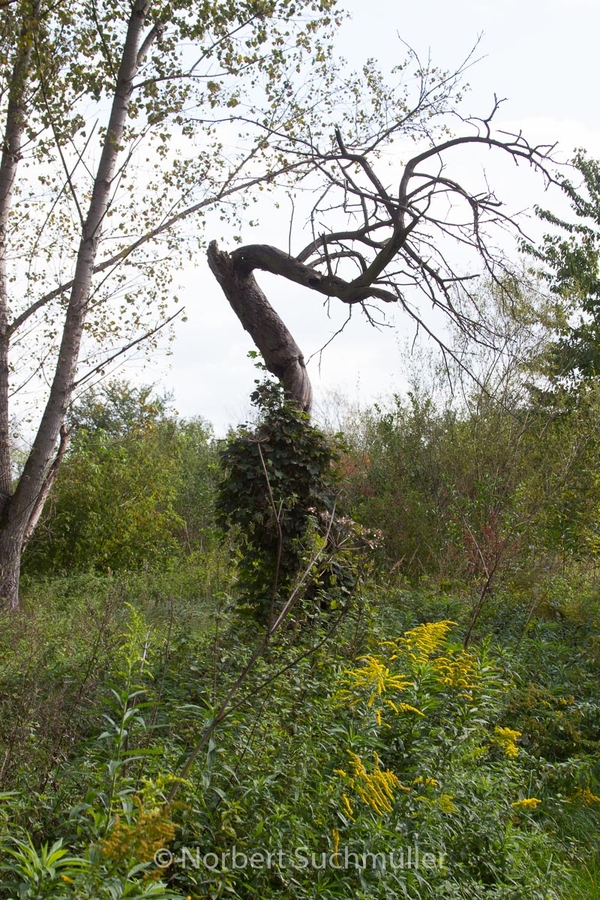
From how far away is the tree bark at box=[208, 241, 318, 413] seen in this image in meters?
7.63

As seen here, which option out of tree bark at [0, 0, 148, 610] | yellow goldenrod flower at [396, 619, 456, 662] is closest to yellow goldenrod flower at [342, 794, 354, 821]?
yellow goldenrod flower at [396, 619, 456, 662]

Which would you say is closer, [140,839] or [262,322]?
[140,839]

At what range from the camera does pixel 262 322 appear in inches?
307

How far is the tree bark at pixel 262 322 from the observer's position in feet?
25.0

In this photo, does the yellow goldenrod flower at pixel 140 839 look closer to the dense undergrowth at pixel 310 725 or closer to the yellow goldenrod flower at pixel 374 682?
the dense undergrowth at pixel 310 725

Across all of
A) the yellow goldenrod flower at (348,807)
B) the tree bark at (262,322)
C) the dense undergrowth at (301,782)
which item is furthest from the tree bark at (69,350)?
the yellow goldenrod flower at (348,807)

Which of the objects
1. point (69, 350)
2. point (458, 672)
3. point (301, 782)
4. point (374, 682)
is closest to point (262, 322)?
point (69, 350)

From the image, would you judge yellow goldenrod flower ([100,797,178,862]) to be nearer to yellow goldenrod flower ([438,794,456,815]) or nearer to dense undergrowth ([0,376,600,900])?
dense undergrowth ([0,376,600,900])

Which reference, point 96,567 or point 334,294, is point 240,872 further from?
point 96,567

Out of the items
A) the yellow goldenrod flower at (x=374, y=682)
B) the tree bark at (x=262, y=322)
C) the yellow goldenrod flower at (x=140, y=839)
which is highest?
the tree bark at (x=262, y=322)

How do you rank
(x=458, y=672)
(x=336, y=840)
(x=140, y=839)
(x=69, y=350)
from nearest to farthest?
(x=140, y=839) → (x=336, y=840) → (x=458, y=672) → (x=69, y=350)

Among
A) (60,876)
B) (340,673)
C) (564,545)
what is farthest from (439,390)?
(60,876)

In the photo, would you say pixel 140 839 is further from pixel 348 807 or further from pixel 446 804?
pixel 446 804

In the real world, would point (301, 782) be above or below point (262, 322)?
below
